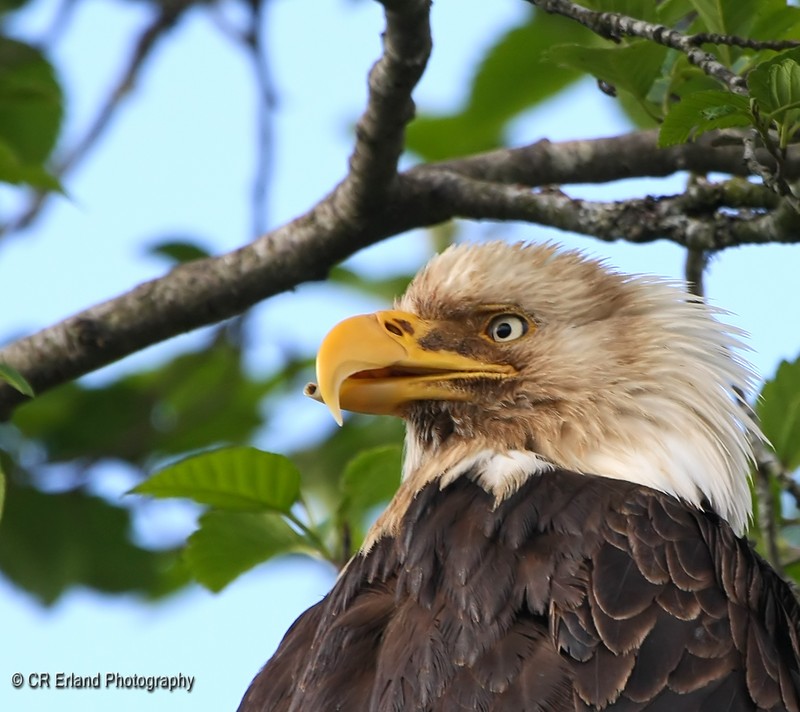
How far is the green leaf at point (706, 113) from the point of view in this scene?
3.71 meters

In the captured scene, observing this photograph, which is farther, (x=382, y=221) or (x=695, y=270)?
(x=695, y=270)

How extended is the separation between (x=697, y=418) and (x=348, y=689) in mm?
1531

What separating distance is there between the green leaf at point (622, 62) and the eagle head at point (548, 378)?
84 cm

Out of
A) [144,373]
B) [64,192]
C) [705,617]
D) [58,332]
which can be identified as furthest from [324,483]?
[705,617]

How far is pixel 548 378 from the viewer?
4.82m

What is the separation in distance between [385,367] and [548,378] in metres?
0.54

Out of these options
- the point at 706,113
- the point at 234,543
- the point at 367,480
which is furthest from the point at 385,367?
the point at 706,113

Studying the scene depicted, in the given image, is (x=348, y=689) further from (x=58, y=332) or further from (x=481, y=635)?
(x=58, y=332)

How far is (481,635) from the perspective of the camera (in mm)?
3916

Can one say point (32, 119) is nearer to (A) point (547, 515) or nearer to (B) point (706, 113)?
(A) point (547, 515)

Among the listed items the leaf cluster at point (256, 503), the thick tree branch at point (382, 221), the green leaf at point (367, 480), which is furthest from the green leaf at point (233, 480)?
the thick tree branch at point (382, 221)

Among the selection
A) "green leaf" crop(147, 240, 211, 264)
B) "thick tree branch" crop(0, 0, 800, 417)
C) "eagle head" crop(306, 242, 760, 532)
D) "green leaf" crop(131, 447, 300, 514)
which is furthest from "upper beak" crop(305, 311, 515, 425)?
"green leaf" crop(147, 240, 211, 264)

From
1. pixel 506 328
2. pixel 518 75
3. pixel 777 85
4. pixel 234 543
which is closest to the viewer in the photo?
pixel 777 85

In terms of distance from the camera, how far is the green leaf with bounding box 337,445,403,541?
4816mm
